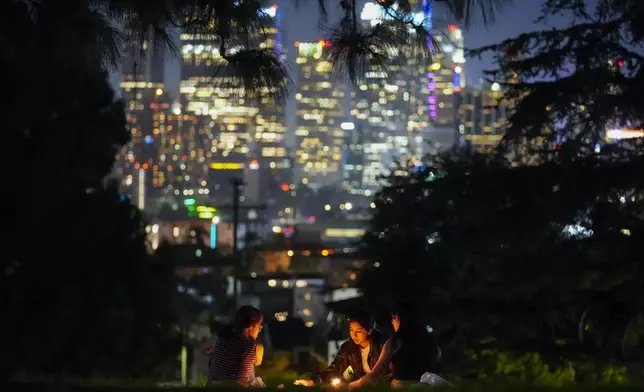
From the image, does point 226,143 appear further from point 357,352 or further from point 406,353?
point 406,353

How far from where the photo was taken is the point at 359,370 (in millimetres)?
7285

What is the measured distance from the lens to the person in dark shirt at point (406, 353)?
6.42 meters

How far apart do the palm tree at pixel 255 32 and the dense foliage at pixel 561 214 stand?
2.56m

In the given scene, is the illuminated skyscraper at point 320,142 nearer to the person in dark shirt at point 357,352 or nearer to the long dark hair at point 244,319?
the person in dark shirt at point 357,352

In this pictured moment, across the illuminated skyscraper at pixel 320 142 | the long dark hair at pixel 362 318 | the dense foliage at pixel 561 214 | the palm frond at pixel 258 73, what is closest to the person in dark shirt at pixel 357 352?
the long dark hair at pixel 362 318

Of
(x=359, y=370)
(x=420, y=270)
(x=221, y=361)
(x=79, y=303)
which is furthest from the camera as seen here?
(x=420, y=270)

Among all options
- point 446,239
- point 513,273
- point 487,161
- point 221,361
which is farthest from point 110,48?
point 446,239

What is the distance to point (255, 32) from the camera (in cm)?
679

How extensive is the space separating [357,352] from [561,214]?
2948 mm

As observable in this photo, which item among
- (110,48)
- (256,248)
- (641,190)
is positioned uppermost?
(110,48)

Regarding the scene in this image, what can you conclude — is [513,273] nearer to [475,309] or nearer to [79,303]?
[475,309]

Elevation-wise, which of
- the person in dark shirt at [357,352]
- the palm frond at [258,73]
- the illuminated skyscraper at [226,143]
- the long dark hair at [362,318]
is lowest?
the person in dark shirt at [357,352]

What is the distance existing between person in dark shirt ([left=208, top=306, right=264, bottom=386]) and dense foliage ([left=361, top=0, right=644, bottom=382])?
357 cm

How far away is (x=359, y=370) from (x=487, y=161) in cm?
410
